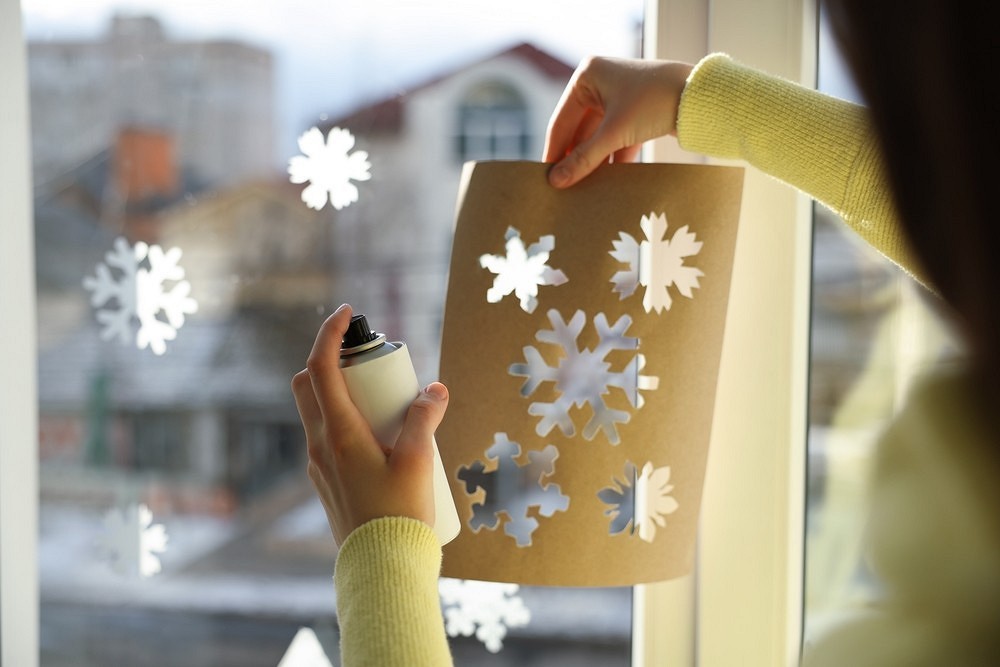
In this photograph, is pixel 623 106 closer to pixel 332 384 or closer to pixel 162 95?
pixel 332 384

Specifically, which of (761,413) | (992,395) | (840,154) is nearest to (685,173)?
(840,154)

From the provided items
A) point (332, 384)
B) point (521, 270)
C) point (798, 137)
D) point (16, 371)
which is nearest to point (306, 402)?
point (332, 384)

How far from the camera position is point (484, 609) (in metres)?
0.90

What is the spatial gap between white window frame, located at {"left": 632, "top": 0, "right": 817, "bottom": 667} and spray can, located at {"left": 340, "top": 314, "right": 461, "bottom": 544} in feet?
1.11

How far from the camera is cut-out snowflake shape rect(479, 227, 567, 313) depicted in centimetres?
71

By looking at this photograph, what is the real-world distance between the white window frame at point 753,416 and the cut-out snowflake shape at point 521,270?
0.61ft

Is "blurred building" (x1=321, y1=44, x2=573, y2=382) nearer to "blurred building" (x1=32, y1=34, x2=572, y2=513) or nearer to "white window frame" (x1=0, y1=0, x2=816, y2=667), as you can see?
"blurred building" (x1=32, y1=34, x2=572, y2=513)

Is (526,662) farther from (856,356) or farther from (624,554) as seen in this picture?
(856,356)

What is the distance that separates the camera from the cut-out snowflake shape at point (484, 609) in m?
0.90

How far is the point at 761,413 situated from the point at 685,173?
0.83 feet

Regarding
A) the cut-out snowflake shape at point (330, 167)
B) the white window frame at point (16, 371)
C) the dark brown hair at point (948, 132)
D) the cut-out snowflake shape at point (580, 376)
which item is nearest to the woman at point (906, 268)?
the dark brown hair at point (948, 132)

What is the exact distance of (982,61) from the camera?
36 centimetres

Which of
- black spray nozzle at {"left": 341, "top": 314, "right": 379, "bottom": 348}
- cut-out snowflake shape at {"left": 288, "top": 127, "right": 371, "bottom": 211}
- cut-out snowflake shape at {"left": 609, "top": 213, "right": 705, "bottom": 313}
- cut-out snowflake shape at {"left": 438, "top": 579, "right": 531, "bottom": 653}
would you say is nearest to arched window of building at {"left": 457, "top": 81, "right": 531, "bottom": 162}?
cut-out snowflake shape at {"left": 288, "top": 127, "right": 371, "bottom": 211}

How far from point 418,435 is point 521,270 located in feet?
0.62
